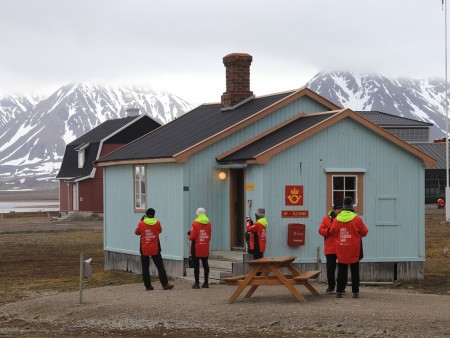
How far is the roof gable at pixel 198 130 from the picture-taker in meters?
24.0

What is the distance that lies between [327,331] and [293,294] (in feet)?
8.67

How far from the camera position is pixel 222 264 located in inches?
882

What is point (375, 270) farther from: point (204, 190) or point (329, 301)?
A: point (329, 301)

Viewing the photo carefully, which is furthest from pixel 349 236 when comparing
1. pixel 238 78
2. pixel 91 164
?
pixel 91 164

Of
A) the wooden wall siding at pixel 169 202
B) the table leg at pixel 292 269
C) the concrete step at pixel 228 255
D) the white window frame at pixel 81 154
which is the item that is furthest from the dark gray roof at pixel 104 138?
the table leg at pixel 292 269

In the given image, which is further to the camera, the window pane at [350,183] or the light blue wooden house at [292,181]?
the window pane at [350,183]

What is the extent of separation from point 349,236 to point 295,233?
14.2 feet

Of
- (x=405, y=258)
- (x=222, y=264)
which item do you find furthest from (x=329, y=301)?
(x=405, y=258)

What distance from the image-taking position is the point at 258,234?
21.4 meters

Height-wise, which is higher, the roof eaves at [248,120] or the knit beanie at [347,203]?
the roof eaves at [248,120]

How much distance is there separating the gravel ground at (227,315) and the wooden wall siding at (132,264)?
366cm

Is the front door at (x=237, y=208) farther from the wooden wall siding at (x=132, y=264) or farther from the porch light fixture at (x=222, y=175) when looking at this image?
the wooden wall siding at (x=132, y=264)

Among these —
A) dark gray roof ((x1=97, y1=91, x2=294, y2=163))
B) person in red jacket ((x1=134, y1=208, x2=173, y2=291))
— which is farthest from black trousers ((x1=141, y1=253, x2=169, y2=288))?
dark gray roof ((x1=97, y1=91, x2=294, y2=163))

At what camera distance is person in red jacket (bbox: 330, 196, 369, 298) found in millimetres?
18188
